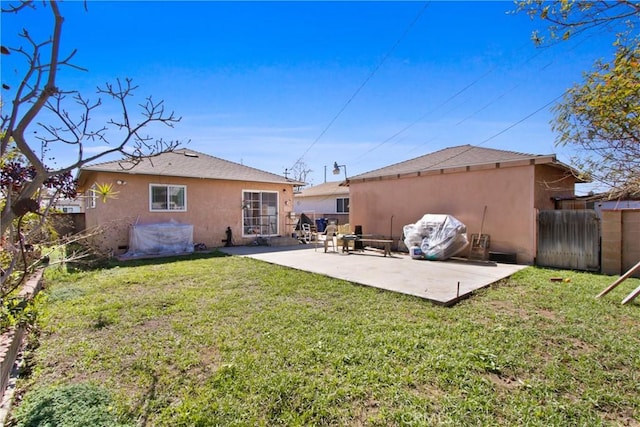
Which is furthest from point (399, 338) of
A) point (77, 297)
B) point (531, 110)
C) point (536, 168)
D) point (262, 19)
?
point (531, 110)

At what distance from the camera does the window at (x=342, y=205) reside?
24047 millimetres

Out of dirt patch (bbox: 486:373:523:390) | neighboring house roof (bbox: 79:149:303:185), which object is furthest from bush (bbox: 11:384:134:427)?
neighboring house roof (bbox: 79:149:303:185)

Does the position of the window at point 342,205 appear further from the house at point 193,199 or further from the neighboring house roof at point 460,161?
the neighboring house roof at point 460,161

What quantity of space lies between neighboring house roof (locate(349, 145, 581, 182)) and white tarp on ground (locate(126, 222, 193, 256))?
24.0 ft

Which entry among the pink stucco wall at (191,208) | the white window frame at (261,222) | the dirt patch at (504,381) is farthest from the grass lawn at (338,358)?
the white window frame at (261,222)

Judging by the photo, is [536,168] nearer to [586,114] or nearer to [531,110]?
[531,110]

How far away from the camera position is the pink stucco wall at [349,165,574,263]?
8.82 m

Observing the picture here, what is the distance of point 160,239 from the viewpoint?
1064cm

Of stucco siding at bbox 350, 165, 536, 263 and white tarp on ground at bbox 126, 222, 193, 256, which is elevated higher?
stucco siding at bbox 350, 165, 536, 263

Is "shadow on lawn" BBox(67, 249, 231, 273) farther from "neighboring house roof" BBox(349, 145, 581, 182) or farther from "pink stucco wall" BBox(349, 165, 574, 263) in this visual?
"neighboring house roof" BBox(349, 145, 581, 182)

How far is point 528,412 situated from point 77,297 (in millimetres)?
6711

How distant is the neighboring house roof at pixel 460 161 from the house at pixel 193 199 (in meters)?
4.10

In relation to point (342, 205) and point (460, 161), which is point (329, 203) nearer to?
point (342, 205)

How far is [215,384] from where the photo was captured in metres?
2.79
